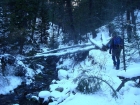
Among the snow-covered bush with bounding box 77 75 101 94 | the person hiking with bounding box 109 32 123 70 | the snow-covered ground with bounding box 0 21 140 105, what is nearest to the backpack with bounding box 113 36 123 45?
the person hiking with bounding box 109 32 123 70

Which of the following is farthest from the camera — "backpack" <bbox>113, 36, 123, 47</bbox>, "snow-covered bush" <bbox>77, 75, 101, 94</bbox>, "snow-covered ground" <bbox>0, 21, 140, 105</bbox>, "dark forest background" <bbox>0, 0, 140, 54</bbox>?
"dark forest background" <bbox>0, 0, 140, 54</bbox>

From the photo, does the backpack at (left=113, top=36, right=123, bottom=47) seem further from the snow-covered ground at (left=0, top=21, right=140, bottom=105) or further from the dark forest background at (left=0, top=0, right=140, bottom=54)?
the dark forest background at (left=0, top=0, right=140, bottom=54)

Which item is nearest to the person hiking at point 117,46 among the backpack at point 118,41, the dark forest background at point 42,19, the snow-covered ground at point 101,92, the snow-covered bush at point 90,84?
the backpack at point 118,41

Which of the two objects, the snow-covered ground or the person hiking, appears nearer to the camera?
the snow-covered ground

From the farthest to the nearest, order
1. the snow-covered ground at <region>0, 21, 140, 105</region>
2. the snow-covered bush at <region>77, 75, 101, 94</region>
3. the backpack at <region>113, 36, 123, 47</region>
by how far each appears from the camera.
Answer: the backpack at <region>113, 36, 123, 47</region> → the snow-covered bush at <region>77, 75, 101, 94</region> → the snow-covered ground at <region>0, 21, 140, 105</region>

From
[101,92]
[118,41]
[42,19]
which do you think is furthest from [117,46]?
[42,19]

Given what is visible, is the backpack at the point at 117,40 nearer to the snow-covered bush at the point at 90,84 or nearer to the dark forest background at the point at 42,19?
the dark forest background at the point at 42,19

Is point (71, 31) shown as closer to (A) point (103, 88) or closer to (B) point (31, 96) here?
(B) point (31, 96)

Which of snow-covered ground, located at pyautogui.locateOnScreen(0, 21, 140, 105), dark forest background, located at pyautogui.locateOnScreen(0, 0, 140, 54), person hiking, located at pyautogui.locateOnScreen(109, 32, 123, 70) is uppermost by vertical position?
dark forest background, located at pyautogui.locateOnScreen(0, 0, 140, 54)

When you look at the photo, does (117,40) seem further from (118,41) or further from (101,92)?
(101,92)

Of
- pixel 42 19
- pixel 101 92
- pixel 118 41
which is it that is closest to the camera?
pixel 101 92

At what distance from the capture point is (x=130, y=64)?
12102 mm

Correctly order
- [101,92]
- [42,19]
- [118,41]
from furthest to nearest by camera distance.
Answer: [42,19]
[118,41]
[101,92]

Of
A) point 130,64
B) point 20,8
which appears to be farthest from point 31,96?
point 20,8
